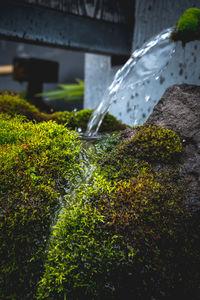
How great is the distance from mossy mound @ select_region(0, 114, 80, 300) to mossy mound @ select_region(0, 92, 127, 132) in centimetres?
69

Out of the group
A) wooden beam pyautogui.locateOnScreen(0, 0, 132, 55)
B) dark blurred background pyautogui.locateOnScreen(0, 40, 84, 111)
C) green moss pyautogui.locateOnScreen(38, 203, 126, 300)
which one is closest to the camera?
green moss pyautogui.locateOnScreen(38, 203, 126, 300)

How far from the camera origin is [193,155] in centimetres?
213

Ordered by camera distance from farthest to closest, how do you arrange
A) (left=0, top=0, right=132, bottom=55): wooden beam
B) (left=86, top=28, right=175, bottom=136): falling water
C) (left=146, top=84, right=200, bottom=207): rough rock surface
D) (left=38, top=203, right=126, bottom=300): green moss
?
(left=0, top=0, right=132, bottom=55): wooden beam
(left=86, top=28, right=175, bottom=136): falling water
(left=146, top=84, right=200, bottom=207): rough rock surface
(left=38, top=203, right=126, bottom=300): green moss

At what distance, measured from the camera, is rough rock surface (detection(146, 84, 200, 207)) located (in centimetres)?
198

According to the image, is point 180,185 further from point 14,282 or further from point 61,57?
point 61,57

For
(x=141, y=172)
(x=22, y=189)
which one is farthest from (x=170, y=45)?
(x=22, y=189)

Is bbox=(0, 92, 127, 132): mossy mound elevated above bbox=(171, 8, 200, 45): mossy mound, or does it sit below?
below

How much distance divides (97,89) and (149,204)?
4.14m

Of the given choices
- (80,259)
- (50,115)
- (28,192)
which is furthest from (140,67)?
(80,259)

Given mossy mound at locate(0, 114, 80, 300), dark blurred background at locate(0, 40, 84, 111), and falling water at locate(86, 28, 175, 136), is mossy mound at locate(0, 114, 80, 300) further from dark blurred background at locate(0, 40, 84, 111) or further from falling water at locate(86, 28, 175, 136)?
dark blurred background at locate(0, 40, 84, 111)

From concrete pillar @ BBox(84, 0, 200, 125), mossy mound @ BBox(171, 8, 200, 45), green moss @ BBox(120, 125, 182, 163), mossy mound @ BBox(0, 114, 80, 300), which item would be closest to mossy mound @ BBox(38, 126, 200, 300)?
mossy mound @ BBox(0, 114, 80, 300)

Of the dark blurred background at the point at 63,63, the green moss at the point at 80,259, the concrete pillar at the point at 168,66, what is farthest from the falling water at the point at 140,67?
the dark blurred background at the point at 63,63

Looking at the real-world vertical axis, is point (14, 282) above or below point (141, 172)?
below

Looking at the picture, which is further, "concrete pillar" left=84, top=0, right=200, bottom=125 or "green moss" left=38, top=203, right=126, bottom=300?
"concrete pillar" left=84, top=0, right=200, bottom=125
